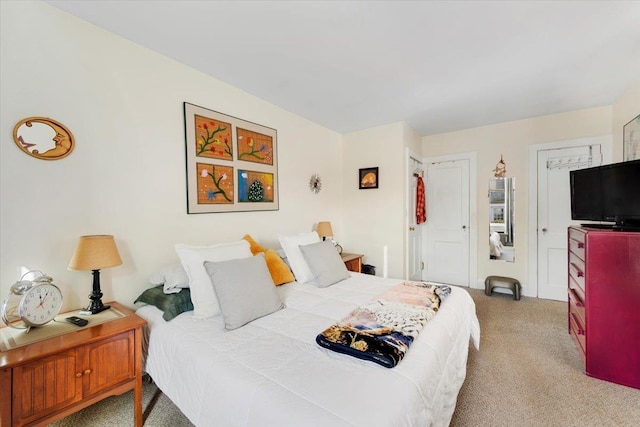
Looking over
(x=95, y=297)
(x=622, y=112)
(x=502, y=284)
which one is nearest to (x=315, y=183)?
(x=95, y=297)

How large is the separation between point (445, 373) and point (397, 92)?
2.57 m

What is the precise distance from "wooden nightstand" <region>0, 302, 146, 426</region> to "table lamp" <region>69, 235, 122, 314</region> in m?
0.11

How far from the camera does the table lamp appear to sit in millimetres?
1537

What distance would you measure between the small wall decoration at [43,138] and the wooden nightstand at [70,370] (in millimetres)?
1000

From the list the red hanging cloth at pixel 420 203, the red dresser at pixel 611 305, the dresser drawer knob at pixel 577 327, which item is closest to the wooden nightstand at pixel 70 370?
the red dresser at pixel 611 305

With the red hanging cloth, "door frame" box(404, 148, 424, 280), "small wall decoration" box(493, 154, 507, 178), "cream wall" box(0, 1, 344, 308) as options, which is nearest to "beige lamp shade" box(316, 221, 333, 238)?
"door frame" box(404, 148, 424, 280)

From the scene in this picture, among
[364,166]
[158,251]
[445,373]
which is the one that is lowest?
[445,373]

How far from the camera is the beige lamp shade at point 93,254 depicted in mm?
1535

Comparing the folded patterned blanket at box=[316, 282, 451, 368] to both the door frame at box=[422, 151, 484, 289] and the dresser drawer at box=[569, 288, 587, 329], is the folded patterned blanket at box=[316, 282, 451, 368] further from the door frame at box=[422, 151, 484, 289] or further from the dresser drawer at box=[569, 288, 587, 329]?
the door frame at box=[422, 151, 484, 289]

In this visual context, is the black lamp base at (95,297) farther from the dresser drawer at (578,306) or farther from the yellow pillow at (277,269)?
the dresser drawer at (578,306)

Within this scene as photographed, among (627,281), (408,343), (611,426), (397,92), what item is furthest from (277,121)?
(611,426)

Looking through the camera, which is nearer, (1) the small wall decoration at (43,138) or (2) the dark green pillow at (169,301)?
(1) the small wall decoration at (43,138)

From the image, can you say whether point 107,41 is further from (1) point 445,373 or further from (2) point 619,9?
(2) point 619,9

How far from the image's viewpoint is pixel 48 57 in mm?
1613
